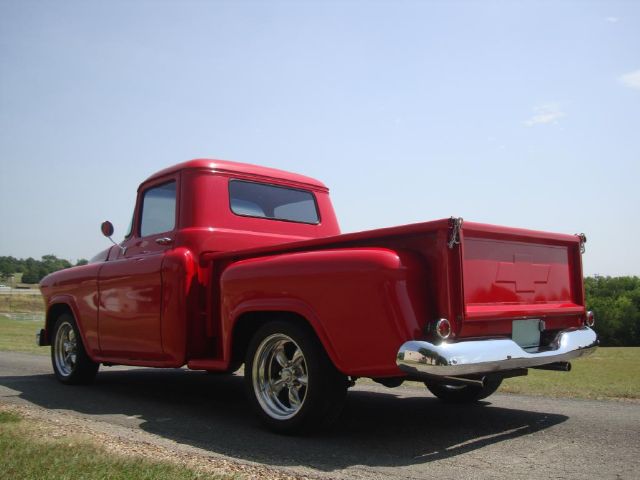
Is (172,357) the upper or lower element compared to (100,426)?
upper

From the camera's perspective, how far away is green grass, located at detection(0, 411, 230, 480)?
330 centimetres

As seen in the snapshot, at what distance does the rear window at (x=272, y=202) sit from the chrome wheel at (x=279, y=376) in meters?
1.93

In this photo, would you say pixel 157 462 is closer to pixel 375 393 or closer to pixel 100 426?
pixel 100 426

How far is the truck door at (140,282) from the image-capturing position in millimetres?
5945

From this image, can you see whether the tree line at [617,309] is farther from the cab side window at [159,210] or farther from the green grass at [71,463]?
the green grass at [71,463]

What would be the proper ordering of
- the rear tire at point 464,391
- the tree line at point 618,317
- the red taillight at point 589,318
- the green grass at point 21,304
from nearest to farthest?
the red taillight at point 589,318
the rear tire at point 464,391
the tree line at point 618,317
the green grass at point 21,304

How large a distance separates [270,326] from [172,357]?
1.43 metres

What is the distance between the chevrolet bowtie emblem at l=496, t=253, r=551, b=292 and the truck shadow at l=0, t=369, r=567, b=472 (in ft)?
3.60

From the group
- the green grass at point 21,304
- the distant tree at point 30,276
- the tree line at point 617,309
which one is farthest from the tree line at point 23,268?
the tree line at point 617,309

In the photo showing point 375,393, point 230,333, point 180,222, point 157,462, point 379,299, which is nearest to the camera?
point 157,462

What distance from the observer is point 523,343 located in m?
4.61

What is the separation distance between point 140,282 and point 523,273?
3.52 m

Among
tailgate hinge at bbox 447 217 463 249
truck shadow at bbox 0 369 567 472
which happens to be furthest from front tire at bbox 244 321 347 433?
tailgate hinge at bbox 447 217 463 249

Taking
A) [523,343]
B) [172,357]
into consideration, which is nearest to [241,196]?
[172,357]
